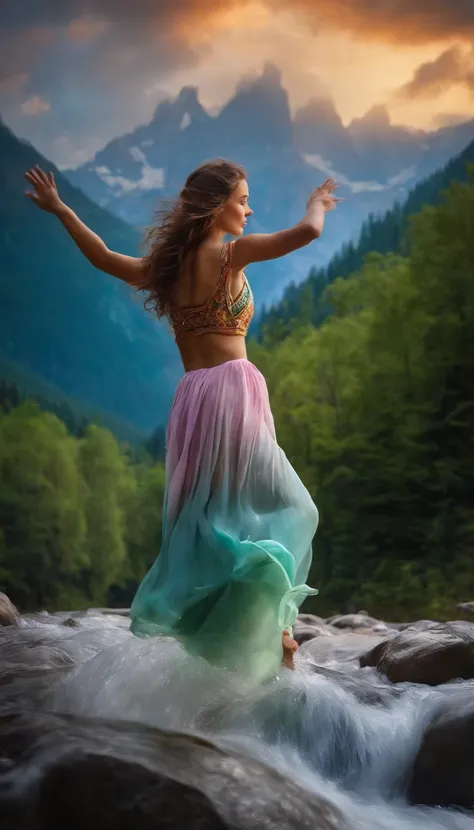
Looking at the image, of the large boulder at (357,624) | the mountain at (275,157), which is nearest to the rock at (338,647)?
the large boulder at (357,624)

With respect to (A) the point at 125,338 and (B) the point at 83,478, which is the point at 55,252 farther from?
(B) the point at 83,478

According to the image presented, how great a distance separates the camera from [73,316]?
353 inches

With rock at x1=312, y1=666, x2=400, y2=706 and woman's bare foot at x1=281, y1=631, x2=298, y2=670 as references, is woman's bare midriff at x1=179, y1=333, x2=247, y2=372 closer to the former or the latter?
woman's bare foot at x1=281, y1=631, x2=298, y2=670

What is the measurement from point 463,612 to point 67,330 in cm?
444

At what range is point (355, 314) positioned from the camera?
8523 millimetres

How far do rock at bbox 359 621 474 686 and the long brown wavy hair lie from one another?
160 centimetres

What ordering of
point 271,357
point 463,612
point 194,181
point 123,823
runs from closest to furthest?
point 123,823 < point 194,181 < point 463,612 < point 271,357

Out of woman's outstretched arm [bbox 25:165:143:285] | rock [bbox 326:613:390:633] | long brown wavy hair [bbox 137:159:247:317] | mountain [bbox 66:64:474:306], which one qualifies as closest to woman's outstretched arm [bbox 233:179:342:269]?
long brown wavy hair [bbox 137:159:247:317]

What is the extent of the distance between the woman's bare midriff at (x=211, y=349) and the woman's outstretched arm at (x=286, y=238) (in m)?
0.24

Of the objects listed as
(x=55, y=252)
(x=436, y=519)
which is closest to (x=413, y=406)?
(x=436, y=519)

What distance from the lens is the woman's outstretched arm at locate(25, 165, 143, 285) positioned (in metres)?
3.34

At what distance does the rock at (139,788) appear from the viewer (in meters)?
2.13

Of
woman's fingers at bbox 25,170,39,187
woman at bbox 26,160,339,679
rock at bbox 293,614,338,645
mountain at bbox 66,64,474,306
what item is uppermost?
mountain at bbox 66,64,474,306

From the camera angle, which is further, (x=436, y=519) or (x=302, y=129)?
(x=302, y=129)
